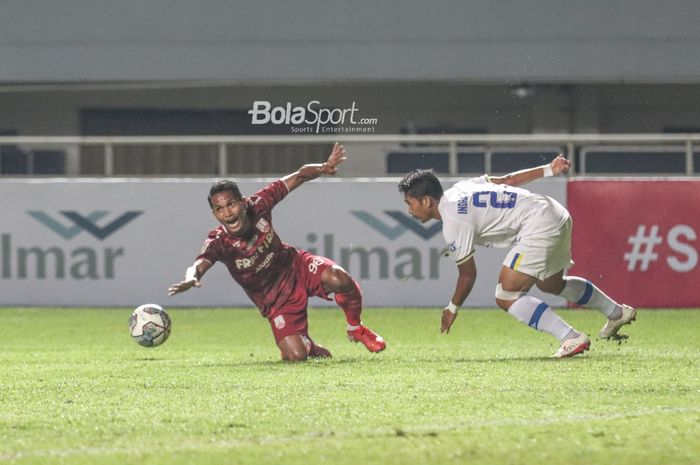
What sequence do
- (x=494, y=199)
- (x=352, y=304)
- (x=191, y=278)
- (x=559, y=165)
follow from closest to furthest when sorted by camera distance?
1. (x=191, y=278)
2. (x=494, y=199)
3. (x=559, y=165)
4. (x=352, y=304)

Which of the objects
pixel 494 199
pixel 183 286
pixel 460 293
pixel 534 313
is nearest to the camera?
pixel 183 286

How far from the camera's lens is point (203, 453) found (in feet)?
19.6

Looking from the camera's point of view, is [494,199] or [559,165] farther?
[559,165]

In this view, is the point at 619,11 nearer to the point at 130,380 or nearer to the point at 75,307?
the point at 75,307

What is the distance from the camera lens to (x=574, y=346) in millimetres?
9812

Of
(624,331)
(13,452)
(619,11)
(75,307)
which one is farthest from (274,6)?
(13,452)

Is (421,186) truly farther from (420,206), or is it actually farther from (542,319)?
(542,319)

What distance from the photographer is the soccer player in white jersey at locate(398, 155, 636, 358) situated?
9.82 meters

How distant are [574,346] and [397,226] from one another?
5.97 meters

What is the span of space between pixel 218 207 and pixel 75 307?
6543 mm

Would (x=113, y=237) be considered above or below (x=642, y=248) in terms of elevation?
above

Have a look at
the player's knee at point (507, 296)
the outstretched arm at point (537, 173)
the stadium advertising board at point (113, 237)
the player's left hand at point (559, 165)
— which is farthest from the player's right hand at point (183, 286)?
the stadium advertising board at point (113, 237)

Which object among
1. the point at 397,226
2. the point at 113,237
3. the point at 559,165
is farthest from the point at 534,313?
the point at 113,237

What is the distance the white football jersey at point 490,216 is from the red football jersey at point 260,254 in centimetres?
118
